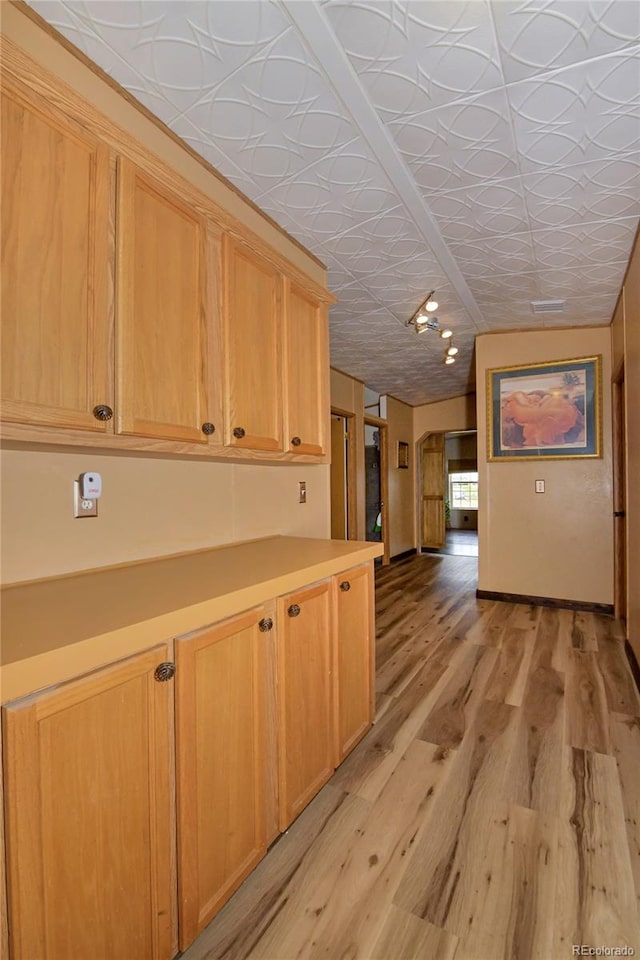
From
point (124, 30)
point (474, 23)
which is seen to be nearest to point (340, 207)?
point (474, 23)

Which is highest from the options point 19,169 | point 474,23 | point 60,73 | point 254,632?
point 474,23

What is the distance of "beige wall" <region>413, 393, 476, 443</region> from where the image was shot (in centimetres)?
656

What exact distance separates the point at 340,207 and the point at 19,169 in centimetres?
152

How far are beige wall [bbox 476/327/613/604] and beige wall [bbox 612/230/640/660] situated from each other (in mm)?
882

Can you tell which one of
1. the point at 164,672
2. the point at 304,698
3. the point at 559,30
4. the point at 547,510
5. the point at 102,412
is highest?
the point at 559,30

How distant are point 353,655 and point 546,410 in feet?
10.6

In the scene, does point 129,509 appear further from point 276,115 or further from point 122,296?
point 276,115

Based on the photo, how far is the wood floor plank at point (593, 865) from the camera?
1.13 metres

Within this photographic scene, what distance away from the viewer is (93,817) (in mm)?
833

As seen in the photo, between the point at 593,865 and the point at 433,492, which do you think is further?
the point at 433,492

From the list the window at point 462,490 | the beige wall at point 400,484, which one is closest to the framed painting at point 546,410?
the beige wall at point 400,484

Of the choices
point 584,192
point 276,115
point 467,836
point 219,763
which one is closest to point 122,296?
point 276,115

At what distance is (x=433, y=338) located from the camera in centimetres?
416

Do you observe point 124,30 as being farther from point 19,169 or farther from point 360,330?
point 360,330
